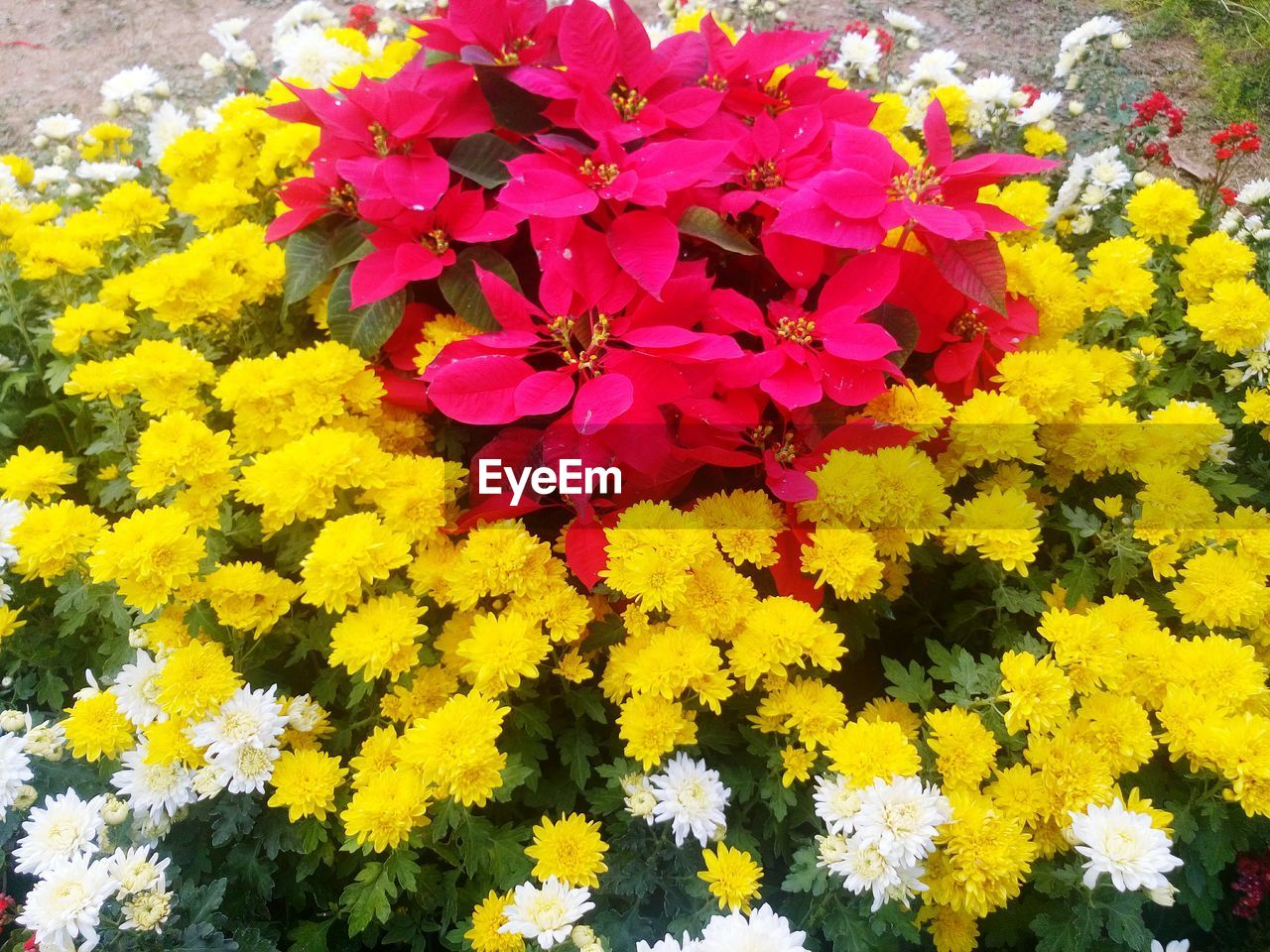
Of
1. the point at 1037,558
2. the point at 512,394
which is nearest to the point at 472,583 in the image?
the point at 512,394

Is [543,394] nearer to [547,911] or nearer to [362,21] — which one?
[547,911]

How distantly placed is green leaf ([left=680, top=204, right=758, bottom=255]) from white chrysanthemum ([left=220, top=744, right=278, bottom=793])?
1020 mm

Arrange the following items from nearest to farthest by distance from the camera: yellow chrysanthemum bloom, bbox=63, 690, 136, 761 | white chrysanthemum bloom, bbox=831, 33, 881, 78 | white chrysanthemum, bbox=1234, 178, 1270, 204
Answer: yellow chrysanthemum bloom, bbox=63, 690, 136, 761 < white chrysanthemum, bbox=1234, 178, 1270, 204 < white chrysanthemum bloom, bbox=831, 33, 881, 78

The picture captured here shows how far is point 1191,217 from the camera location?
196 centimetres

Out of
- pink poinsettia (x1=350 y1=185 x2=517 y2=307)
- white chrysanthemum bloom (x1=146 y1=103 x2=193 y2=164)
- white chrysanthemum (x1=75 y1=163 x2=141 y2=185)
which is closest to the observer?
pink poinsettia (x1=350 y1=185 x2=517 y2=307)

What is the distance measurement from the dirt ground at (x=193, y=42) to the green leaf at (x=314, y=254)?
2955 millimetres

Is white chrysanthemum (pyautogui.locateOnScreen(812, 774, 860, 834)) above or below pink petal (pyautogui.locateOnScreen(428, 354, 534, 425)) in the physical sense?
below

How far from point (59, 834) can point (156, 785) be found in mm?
129

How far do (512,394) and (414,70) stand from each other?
2.43 feet

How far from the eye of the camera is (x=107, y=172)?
2.29 metres

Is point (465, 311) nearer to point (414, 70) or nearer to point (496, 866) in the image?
point (414, 70)

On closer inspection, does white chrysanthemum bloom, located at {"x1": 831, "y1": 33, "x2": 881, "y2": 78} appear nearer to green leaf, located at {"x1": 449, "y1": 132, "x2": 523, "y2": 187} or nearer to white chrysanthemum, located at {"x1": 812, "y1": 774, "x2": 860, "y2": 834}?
green leaf, located at {"x1": 449, "y1": 132, "x2": 523, "y2": 187}

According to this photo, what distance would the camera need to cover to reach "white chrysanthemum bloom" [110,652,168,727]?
1380mm

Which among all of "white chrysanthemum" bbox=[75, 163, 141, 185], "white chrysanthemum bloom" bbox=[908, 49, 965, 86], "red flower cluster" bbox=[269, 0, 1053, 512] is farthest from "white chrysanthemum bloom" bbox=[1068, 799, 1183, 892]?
"white chrysanthemum" bbox=[75, 163, 141, 185]
